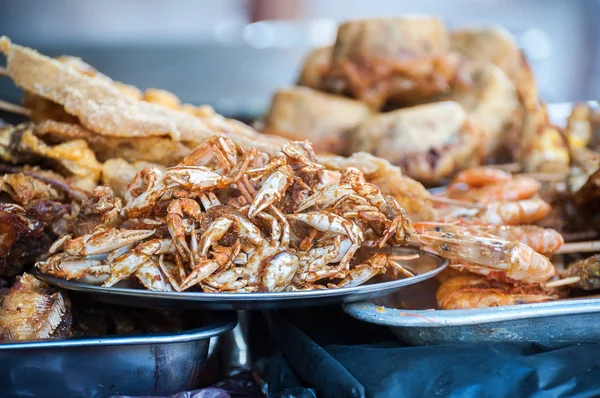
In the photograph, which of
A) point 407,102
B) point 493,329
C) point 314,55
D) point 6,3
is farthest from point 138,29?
point 493,329

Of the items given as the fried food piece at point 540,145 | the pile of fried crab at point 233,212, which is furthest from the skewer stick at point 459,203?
the fried food piece at point 540,145

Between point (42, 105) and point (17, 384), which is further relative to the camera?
point (42, 105)

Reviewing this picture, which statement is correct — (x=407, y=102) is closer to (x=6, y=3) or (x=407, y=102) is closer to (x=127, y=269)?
(x=127, y=269)

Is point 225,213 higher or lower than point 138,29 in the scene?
lower

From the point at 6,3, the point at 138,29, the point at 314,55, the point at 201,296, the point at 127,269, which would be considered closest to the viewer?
the point at 201,296

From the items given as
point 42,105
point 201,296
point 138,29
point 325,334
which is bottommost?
point 325,334

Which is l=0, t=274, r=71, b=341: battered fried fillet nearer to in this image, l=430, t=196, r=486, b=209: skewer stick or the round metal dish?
the round metal dish

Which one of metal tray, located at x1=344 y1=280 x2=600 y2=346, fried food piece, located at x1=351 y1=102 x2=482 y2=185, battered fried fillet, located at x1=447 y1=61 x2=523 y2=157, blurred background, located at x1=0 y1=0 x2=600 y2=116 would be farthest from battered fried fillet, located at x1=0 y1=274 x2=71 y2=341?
blurred background, located at x1=0 y1=0 x2=600 y2=116
